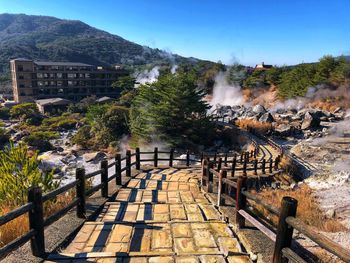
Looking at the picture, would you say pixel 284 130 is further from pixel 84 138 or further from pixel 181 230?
pixel 181 230

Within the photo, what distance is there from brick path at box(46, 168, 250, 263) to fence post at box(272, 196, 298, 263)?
676 millimetres

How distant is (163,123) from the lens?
86.6 ft

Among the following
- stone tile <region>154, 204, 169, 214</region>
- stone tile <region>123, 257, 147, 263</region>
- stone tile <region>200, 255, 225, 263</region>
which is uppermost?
stone tile <region>200, 255, 225, 263</region>

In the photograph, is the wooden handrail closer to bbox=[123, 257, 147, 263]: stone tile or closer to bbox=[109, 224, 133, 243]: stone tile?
bbox=[123, 257, 147, 263]: stone tile

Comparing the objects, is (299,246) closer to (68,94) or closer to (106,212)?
(106,212)

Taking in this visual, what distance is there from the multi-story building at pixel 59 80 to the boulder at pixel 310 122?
50727 millimetres

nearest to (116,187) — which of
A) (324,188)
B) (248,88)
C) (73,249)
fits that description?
(73,249)

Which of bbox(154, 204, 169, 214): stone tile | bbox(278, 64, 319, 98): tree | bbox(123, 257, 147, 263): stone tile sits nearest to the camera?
bbox(123, 257, 147, 263): stone tile

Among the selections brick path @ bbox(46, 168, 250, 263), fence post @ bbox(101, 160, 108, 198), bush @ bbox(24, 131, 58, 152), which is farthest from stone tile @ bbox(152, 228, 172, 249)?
bush @ bbox(24, 131, 58, 152)

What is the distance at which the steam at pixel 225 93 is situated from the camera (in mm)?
57844

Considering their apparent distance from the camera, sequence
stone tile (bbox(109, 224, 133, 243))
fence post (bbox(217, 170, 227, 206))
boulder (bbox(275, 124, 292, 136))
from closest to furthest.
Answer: stone tile (bbox(109, 224, 133, 243)) < fence post (bbox(217, 170, 227, 206)) < boulder (bbox(275, 124, 292, 136))

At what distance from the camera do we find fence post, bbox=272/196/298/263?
381 cm

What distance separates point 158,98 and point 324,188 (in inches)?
734

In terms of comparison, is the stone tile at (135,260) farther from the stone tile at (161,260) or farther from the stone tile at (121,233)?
the stone tile at (121,233)
